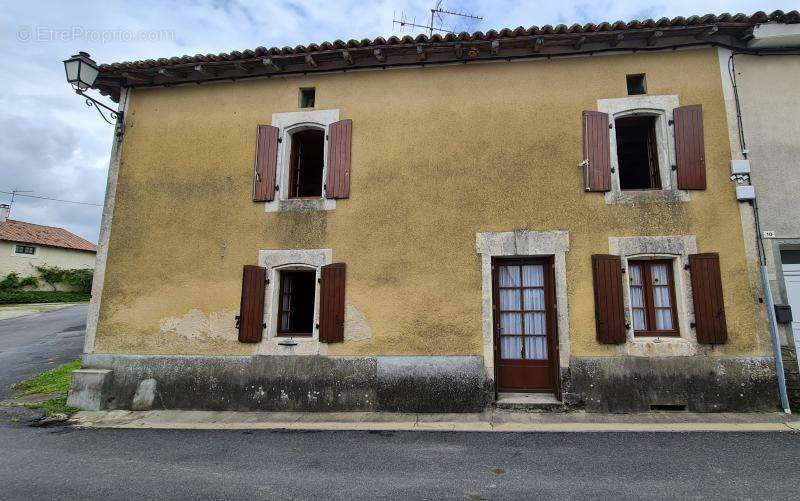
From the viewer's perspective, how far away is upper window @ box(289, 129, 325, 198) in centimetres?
740

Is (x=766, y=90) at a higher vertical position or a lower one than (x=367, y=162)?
higher

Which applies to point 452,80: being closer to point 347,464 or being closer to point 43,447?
point 347,464

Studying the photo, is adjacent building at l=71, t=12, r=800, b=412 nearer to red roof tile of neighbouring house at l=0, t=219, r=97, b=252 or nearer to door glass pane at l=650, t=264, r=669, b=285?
door glass pane at l=650, t=264, r=669, b=285

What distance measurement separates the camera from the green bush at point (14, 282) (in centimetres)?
2162

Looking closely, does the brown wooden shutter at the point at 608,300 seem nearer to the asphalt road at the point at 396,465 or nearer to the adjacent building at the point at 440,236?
the adjacent building at the point at 440,236

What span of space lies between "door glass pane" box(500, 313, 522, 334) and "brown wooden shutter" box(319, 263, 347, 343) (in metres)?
2.60

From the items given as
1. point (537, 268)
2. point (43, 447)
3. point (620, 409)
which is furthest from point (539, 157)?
point (43, 447)

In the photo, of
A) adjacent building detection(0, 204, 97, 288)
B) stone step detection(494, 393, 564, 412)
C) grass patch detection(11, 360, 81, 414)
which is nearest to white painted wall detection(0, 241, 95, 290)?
adjacent building detection(0, 204, 97, 288)

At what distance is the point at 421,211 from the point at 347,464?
3857mm

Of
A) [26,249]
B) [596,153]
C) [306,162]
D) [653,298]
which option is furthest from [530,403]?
[26,249]

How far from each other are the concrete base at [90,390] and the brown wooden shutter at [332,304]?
12.1 feet

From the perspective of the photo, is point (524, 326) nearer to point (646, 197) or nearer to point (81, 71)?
point (646, 197)

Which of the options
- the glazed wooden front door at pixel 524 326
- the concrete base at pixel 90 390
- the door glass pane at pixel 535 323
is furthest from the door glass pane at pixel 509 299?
the concrete base at pixel 90 390

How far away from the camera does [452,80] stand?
22.8ft
